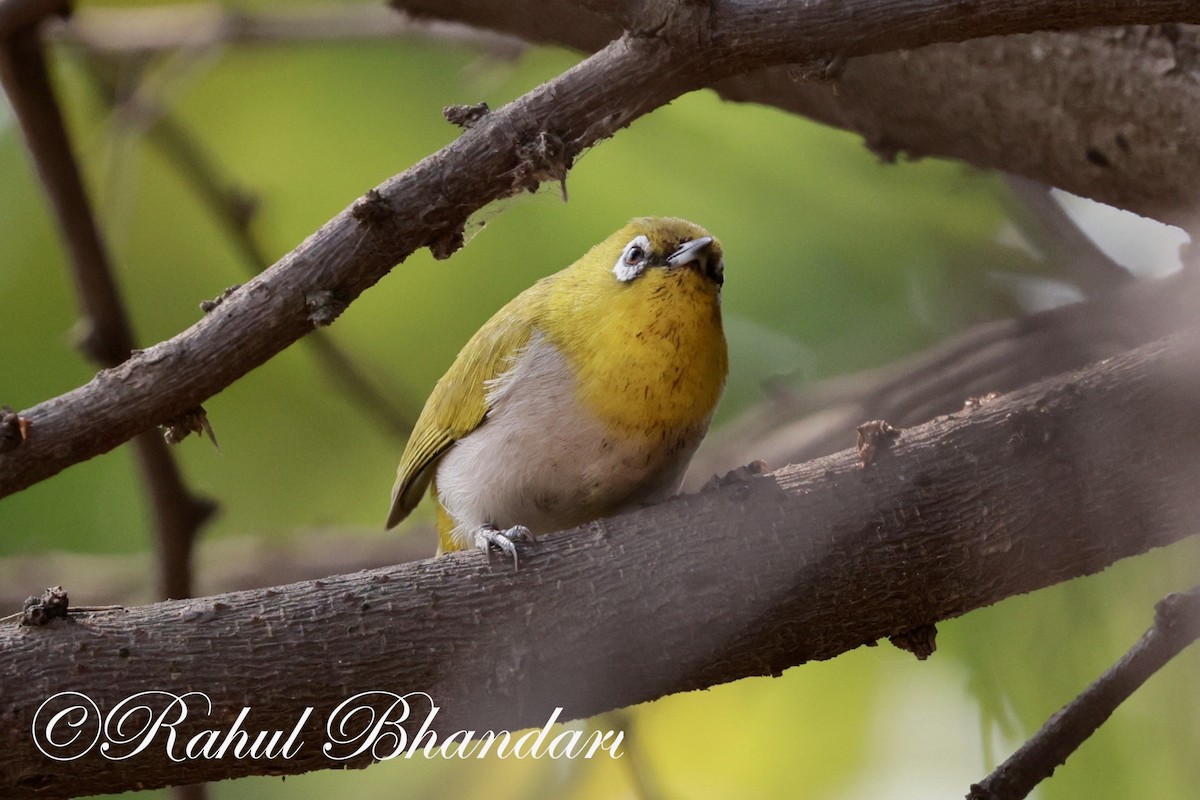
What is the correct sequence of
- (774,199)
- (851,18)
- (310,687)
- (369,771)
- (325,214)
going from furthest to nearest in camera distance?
1. (325,214)
2. (774,199)
3. (369,771)
4. (310,687)
5. (851,18)

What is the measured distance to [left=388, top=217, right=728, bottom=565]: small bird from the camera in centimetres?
329

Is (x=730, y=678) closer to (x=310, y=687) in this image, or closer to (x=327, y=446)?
(x=310, y=687)

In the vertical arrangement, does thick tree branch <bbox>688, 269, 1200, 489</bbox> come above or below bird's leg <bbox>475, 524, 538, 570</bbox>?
above

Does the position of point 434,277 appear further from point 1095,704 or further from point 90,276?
point 1095,704

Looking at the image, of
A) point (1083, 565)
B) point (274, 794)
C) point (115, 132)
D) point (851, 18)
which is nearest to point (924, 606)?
point (1083, 565)

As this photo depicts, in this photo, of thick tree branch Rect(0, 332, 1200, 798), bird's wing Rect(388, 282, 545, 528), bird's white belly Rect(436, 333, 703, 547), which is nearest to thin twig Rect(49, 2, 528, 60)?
bird's wing Rect(388, 282, 545, 528)

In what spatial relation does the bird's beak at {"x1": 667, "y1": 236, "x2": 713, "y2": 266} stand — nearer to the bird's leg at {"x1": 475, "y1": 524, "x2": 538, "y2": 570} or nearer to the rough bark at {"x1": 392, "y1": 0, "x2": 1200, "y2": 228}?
the rough bark at {"x1": 392, "y1": 0, "x2": 1200, "y2": 228}

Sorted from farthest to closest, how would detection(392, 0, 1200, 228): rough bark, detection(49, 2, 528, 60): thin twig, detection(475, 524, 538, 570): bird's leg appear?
1. detection(49, 2, 528, 60): thin twig
2. detection(392, 0, 1200, 228): rough bark
3. detection(475, 524, 538, 570): bird's leg

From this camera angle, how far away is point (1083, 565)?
269 cm

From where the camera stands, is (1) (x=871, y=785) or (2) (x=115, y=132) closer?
(1) (x=871, y=785)

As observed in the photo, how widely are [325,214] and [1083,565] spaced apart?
163 inches

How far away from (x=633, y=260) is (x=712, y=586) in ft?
4.07

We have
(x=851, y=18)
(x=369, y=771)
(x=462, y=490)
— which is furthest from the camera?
(x=369, y=771)

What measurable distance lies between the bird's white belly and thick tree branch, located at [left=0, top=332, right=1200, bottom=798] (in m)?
0.51
